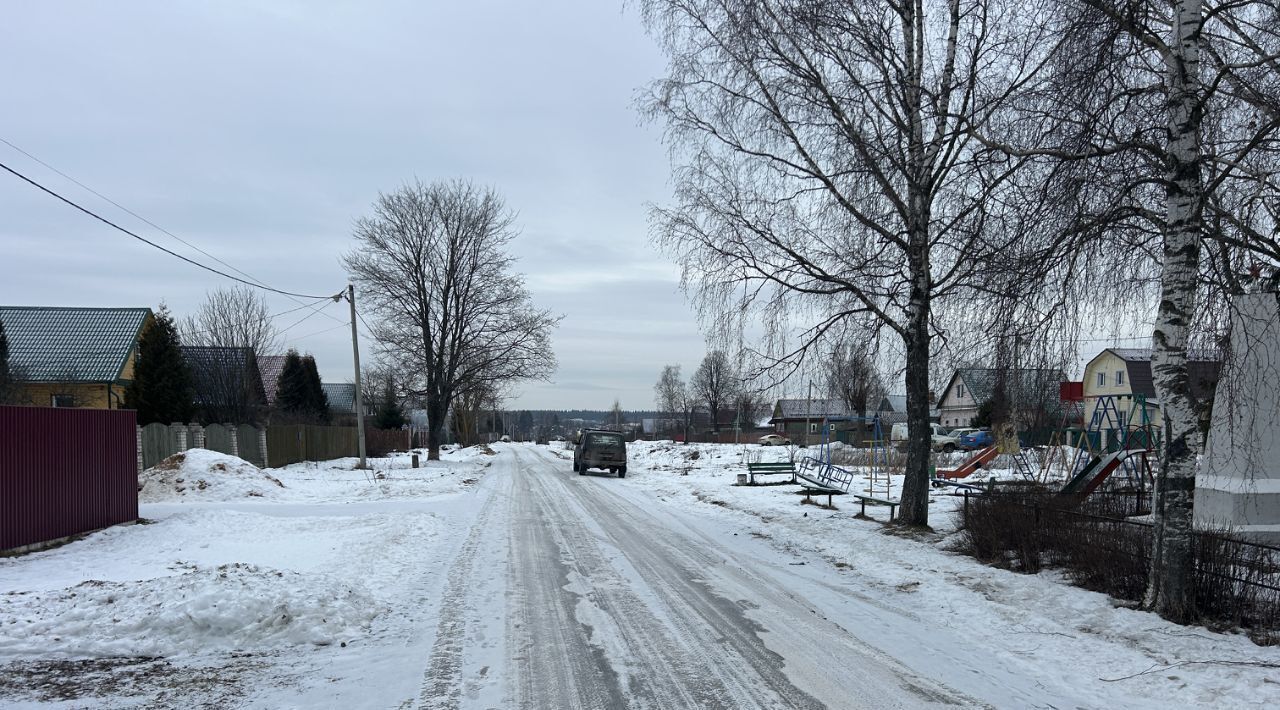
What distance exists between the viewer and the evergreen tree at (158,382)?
28.5m

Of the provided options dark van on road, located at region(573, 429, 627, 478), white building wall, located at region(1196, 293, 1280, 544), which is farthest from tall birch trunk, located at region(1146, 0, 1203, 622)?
dark van on road, located at region(573, 429, 627, 478)

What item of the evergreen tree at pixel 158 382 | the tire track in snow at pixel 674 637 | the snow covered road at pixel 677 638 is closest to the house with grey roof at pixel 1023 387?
the snow covered road at pixel 677 638

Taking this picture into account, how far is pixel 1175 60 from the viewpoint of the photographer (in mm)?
7043

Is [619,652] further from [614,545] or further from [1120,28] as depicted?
[1120,28]

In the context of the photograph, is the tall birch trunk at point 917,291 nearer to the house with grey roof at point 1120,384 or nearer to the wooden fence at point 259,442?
the house with grey roof at point 1120,384

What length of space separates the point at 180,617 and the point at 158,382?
2658 cm

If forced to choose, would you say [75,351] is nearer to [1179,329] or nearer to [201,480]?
[201,480]

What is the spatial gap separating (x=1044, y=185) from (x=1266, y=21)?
4.27 metres

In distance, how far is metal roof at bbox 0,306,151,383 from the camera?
3172 centimetres

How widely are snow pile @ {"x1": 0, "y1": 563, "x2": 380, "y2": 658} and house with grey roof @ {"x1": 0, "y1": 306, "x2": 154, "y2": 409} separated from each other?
27116 millimetres

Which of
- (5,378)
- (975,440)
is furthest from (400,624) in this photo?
(975,440)

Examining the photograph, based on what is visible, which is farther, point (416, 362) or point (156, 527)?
point (416, 362)

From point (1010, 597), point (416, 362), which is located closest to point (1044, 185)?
point (1010, 597)

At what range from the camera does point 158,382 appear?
94.1 ft
